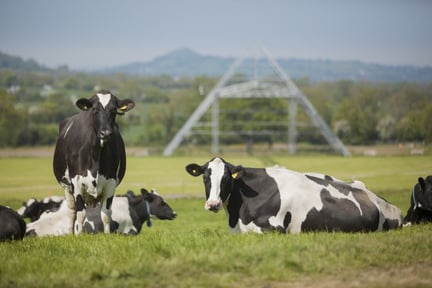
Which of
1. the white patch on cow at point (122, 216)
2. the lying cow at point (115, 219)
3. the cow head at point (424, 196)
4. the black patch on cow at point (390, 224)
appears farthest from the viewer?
the white patch on cow at point (122, 216)

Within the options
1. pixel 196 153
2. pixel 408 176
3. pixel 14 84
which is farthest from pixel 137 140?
pixel 408 176

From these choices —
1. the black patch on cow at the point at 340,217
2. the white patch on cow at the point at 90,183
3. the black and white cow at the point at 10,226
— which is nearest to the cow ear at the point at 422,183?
the black patch on cow at the point at 340,217

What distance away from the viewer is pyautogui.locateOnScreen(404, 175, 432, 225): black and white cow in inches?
614

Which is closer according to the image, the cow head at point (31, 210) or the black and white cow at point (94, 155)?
the black and white cow at point (94, 155)

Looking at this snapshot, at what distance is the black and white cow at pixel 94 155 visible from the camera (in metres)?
13.5

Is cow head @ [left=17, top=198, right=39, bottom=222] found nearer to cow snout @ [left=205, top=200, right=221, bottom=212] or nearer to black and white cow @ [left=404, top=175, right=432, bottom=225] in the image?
black and white cow @ [left=404, top=175, right=432, bottom=225]

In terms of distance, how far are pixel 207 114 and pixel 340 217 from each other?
390 ft

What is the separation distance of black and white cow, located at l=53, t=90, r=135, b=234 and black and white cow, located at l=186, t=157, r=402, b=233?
1505 mm

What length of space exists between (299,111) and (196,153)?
33.9 meters

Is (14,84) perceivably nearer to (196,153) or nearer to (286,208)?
(196,153)

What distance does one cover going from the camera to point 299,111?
443 ft

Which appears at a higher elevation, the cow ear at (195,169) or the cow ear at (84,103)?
the cow ear at (84,103)

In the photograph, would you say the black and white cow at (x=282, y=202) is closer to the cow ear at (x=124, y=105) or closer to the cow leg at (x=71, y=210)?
the cow ear at (x=124, y=105)

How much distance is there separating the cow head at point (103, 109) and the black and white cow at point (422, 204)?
6094 mm
